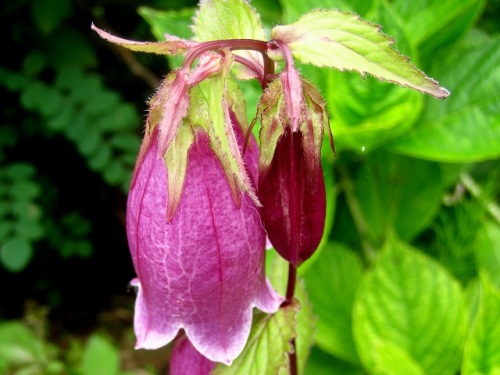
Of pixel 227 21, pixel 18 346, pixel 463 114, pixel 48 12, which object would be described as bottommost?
pixel 18 346

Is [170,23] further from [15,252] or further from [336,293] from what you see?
[15,252]

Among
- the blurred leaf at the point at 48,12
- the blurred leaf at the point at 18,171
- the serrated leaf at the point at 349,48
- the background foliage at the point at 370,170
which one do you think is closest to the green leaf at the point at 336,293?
the background foliage at the point at 370,170

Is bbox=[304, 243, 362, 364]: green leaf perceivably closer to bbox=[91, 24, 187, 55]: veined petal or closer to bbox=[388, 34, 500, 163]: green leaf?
bbox=[388, 34, 500, 163]: green leaf

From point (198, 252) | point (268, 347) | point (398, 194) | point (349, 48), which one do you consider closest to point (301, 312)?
point (268, 347)

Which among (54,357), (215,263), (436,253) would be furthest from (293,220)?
(54,357)

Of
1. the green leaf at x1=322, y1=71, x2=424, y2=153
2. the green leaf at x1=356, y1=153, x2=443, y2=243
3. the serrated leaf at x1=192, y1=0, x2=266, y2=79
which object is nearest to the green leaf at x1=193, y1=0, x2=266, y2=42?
the serrated leaf at x1=192, y1=0, x2=266, y2=79
